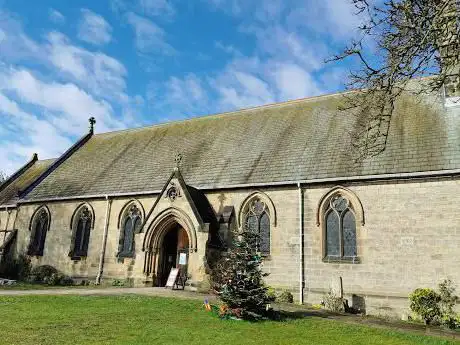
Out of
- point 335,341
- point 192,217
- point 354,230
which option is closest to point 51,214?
point 192,217

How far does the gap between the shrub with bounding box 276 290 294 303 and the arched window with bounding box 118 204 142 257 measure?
8222 millimetres

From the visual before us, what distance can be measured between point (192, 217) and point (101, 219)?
6.71m

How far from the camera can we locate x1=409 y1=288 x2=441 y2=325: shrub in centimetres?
1241

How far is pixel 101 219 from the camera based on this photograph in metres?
20.9

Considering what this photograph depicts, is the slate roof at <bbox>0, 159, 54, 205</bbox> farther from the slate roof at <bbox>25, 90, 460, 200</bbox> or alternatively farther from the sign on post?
the sign on post

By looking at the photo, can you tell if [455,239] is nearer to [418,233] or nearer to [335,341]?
[418,233]

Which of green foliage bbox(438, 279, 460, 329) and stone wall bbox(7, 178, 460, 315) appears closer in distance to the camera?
green foliage bbox(438, 279, 460, 329)

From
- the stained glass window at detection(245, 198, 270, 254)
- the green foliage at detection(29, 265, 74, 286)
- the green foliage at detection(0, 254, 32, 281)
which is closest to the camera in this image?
the stained glass window at detection(245, 198, 270, 254)

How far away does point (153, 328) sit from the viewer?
8992 millimetres

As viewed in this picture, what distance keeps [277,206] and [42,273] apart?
534 inches

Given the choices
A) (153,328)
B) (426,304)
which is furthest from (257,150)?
(153,328)

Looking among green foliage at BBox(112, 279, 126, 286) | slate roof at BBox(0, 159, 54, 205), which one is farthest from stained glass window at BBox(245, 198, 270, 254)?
slate roof at BBox(0, 159, 54, 205)

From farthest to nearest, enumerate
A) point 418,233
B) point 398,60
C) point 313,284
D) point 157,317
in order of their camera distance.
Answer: point 313,284 < point 418,233 < point 157,317 < point 398,60

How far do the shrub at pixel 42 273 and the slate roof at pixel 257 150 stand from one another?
13.7ft
